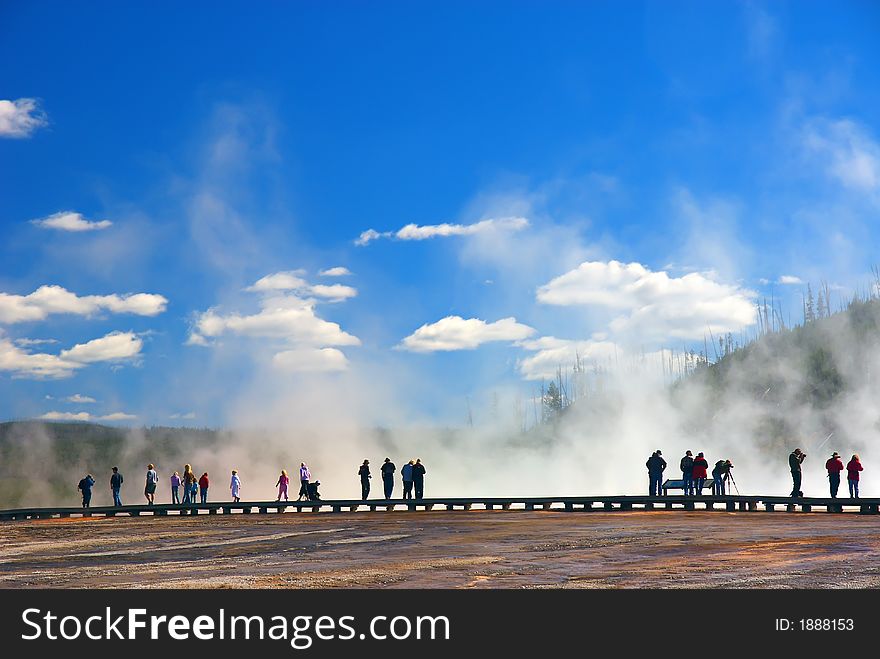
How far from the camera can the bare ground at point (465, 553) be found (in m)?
13.6

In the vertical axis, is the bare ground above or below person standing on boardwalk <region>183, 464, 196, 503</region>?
below

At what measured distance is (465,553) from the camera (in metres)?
17.6

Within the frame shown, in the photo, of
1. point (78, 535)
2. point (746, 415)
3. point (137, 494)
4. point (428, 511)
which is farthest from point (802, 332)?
point (78, 535)

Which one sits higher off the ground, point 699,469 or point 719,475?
point 699,469

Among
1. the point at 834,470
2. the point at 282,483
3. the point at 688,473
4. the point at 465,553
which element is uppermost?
the point at 834,470

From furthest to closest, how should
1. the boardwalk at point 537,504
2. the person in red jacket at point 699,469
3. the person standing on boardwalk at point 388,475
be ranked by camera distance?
1. the person standing on boardwalk at point 388,475
2. the person in red jacket at point 699,469
3. the boardwalk at point 537,504

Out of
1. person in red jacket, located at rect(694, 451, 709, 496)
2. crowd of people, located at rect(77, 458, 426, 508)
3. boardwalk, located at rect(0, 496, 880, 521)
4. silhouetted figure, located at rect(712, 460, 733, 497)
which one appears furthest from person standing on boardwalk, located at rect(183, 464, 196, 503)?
silhouetted figure, located at rect(712, 460, 733, 497)

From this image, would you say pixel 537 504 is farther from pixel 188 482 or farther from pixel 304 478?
pixel 188 482

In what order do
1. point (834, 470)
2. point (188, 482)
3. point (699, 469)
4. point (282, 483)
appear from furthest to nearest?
point (282, 483), point (188, 482), point (699, 469), point (834, 470)

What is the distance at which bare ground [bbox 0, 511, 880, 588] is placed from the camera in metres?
13.6

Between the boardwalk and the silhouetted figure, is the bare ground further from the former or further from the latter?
the silhouetted figure

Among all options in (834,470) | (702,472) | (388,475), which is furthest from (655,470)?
(388,475)

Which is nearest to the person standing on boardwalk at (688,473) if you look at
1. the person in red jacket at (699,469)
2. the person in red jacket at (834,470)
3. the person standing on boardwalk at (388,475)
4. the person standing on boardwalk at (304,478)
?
the person in red jacket at (699,469)

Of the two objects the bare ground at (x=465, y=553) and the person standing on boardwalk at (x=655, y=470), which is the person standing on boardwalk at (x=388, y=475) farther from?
the person standing on boardwalk at (x=655, y=470)
